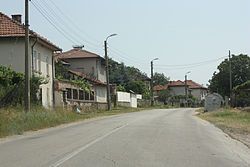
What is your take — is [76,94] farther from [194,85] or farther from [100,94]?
[194,85]

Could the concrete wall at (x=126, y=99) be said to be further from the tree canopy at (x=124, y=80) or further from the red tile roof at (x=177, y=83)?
the red tile roof at (x=177, y=83)

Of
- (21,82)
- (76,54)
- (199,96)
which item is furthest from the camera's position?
(199,96)

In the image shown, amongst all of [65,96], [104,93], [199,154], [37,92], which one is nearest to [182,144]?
[199,154]

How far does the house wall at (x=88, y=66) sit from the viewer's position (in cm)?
8050

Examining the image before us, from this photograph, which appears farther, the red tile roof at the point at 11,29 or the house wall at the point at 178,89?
the house wall at the point at 178,89

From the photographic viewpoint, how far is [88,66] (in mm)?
80875

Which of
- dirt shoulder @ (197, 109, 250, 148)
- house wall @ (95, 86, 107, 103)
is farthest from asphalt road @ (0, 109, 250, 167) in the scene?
house wall @ (95, 86, 107, 103)

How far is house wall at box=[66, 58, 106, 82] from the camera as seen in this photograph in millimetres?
80500

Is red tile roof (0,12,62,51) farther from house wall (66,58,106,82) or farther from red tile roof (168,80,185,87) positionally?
red tile roof (168,80,185,87)

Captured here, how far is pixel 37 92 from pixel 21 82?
3.83m

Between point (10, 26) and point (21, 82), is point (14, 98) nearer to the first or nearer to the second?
point (21, 82)

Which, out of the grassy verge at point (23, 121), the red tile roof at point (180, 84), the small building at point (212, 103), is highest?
the red tile roof at point (180, 84)

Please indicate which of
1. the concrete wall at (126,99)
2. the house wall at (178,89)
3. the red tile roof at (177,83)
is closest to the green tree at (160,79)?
the red tile roof at (177,83)

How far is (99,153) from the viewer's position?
14.9m
